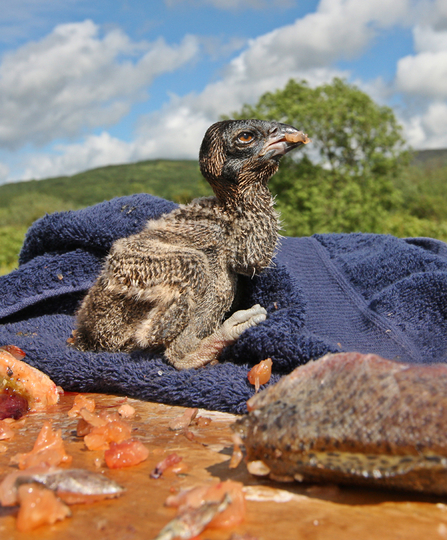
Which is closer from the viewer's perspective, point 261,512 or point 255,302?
point 261,512

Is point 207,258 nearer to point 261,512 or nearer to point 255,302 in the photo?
point 255,302

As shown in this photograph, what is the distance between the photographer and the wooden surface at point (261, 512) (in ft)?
3.61

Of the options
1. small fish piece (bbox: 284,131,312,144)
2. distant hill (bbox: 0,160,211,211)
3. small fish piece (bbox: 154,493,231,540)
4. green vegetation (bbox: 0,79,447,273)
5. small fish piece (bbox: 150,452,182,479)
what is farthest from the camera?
distant hill (bbox: 0,160,211,211)

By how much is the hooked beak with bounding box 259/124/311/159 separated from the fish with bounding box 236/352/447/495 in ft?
4.33

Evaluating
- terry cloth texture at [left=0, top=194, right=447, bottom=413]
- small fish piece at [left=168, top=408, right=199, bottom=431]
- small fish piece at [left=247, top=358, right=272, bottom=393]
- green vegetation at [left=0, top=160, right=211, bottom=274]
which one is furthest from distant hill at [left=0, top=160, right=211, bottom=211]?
small fish piece at [left=168, top=408, right=199, bottom=431]

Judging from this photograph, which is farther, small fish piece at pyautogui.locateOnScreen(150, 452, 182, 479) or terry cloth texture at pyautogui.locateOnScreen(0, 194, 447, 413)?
terry cloth texture at pyautogui.locateOnScreen(0, 194, 447, 413)

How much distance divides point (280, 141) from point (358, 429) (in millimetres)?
1633

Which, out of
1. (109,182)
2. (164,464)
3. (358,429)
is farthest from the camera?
(109,182)

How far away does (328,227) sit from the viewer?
10.7 meters

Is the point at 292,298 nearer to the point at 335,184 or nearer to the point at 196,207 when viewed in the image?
the point at 196,207

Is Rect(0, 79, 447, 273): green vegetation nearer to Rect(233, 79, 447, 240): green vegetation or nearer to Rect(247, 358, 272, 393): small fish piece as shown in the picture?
Rect(233, 79, 447, 240): green vegetation

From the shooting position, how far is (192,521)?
1.11 m

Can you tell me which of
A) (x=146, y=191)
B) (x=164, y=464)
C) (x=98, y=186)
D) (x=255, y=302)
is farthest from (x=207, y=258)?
(x=98, y=186)

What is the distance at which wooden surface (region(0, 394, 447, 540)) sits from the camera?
1102mm
